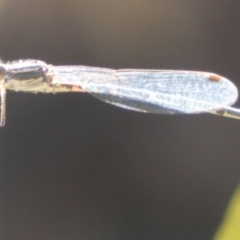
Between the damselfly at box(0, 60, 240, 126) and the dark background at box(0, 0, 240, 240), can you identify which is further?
the dark background at box(0, 0, 240, 240)

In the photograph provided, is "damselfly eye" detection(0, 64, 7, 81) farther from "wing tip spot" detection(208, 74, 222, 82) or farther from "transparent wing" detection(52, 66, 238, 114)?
"wing tip spot" detection(208, 74, 222, 82)

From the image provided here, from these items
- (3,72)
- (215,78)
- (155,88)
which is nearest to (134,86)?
(155,88)

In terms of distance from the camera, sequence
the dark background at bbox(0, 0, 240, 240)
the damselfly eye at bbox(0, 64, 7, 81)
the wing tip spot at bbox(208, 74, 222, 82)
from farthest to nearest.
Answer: the dark background at bbox(0, 0, 240, 240)
the wing tip spot at bbox(208, 74, 222, 82)
the damselfly eye at bbox(0, 64, 7, 81)

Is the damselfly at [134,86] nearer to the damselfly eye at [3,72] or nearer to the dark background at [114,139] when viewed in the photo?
the damselfly eye at [3,72]

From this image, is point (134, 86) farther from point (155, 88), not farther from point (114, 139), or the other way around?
point (114, 139)

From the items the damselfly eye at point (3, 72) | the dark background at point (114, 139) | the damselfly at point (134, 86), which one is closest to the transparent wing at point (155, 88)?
the damselfly at point (134, 86)

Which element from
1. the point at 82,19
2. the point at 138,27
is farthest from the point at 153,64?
the point at 82,19

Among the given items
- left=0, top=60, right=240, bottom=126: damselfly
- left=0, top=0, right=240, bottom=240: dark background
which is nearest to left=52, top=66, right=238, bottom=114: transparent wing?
left=0, top=60, right=240, bottom=126: damselfly

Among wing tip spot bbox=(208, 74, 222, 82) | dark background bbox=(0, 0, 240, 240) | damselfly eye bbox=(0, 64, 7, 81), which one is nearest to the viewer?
damselfly eye bbox=(0, 64, 7, 81)

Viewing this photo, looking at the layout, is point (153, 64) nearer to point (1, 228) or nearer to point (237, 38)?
point (237, 38)
